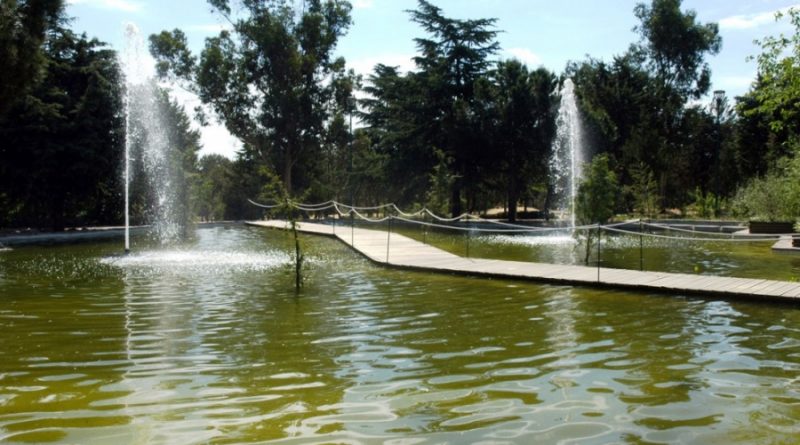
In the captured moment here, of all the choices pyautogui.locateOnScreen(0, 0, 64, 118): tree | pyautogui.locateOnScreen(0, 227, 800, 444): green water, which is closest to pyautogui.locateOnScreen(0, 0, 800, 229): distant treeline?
pyautogui.locateOnScreen(0, 0, 64, 118): tree

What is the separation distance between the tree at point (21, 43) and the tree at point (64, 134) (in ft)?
18.3

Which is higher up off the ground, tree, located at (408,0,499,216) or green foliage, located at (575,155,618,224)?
tree, located at (408,0,499,216)

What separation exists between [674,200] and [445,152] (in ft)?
59.0

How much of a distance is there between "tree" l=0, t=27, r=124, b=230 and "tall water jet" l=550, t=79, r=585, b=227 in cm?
2290

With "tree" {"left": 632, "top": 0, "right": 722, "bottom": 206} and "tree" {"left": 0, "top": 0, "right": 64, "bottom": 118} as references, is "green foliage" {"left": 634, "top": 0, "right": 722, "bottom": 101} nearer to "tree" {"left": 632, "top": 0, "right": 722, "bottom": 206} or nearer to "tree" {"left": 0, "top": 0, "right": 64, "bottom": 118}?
"tree" {"left": 632, "top": 0, "right": 722, "bottom": 206}

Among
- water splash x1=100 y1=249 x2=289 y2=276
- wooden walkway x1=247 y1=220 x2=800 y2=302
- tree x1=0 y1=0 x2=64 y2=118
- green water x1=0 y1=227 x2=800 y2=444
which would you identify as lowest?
green water x1=0 y1=227 x2=800 y2=444

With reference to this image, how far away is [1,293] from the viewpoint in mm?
11219

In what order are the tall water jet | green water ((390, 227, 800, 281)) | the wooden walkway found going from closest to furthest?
the wooden walkway
green water ((390, 227, 800, 281))
the tall water jet

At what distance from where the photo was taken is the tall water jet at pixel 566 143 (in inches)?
1423

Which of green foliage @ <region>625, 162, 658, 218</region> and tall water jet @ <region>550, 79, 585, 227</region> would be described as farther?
tall water jet @ <region>550, 79, 585, 227</region>

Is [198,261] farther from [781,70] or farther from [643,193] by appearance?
[643,193]

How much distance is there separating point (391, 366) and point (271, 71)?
37884 mm

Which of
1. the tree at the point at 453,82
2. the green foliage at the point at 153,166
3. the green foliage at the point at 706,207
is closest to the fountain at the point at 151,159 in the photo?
the green foliage at the point at 153,166

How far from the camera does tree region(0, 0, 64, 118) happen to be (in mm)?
19094
